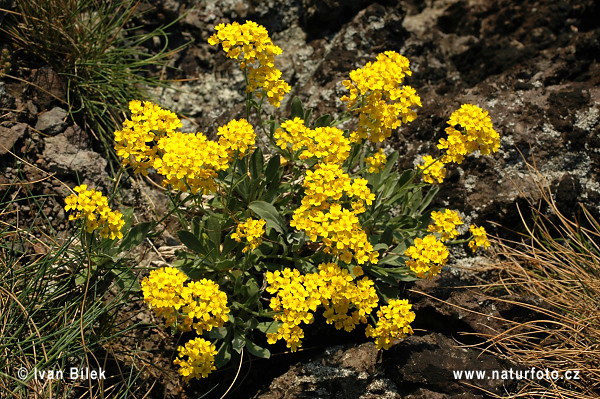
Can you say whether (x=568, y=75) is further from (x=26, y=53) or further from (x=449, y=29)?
(x=26, y=53)

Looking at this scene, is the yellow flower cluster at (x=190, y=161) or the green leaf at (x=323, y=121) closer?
the yellow flower cluster at (x=190, y=161)

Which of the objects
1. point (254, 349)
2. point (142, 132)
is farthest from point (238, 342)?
point (142, 132)

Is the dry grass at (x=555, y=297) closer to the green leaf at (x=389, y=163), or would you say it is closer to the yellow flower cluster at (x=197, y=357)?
the green leaf at (x=389, y=163)

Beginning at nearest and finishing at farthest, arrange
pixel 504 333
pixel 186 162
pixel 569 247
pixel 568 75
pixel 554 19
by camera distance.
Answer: pixel 186 162 < pixel 504 333 < pixel 569 247 < pixel 568 75 < pixel 554 19

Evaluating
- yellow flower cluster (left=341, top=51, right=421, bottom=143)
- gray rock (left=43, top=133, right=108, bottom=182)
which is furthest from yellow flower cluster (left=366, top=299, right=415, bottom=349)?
gray rock (left=43, top=133, right=108, bottom=182)

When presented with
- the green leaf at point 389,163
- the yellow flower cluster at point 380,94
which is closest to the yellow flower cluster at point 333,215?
the yellow flower cluster at point 380,94

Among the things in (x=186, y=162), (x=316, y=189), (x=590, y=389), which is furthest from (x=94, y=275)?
(x=590, y=389)
